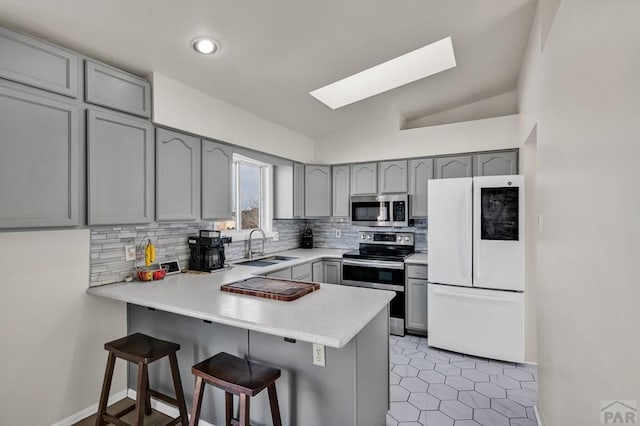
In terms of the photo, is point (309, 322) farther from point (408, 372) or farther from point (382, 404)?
point (408, 372)

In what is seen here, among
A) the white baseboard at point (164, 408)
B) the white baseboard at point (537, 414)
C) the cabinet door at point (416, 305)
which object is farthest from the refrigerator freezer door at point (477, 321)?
the white baseboard at point (164, 408)

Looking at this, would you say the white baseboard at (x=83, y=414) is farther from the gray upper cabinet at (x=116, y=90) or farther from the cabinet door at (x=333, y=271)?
the cabinet door at (x=333, y=271)

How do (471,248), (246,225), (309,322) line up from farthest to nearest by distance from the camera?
(246,225) → (471,248) → (309,322)

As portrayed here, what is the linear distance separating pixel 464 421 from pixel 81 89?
3.31 meters

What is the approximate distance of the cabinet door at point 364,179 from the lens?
4.17 meters

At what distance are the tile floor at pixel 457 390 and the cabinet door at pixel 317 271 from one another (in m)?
1.19

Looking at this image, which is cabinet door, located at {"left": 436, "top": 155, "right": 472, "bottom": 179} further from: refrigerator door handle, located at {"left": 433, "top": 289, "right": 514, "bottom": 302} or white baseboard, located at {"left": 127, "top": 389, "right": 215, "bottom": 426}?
white baseboard, located at {"left": 127, "top": 389, "right": 215, "bottom": 426}

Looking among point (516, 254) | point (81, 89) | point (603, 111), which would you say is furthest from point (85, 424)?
point (516, 254)

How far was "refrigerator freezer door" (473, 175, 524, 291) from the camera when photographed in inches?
113

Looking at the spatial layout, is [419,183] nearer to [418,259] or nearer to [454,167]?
[454,167]

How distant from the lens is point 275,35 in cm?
220

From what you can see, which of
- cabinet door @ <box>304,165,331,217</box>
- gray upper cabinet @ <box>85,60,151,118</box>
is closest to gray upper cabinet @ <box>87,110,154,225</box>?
gray upper cabinet @ <box>85,60,151,118</box>

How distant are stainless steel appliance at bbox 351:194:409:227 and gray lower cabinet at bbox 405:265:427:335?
62cm

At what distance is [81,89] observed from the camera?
1.99 metres
